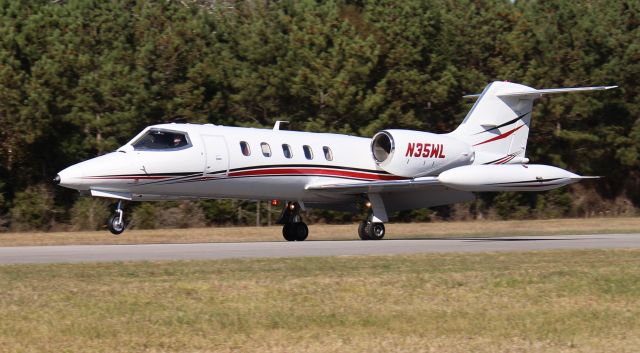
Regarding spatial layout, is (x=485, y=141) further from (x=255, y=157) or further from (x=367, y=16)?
(x=367, y=16)

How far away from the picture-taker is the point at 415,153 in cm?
2605

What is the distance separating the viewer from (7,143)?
114 feet

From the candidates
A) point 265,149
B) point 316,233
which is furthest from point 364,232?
point 316,233

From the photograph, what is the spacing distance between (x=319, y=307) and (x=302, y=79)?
26.6 metres

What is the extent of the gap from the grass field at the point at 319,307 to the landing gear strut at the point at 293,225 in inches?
358

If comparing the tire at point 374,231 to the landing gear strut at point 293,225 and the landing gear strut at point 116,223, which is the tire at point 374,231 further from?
the landing gear strut at point 116,223

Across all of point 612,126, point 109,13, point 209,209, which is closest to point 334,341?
point 209,209

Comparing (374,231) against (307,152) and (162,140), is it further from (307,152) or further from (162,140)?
(162,140)

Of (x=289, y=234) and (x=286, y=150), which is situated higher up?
(x=286, y=150)

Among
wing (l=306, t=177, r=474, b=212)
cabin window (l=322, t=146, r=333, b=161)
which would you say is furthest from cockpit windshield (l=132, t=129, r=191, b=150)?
cabin window (l=322, t=146, r=333, b=161)

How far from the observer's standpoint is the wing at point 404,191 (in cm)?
2431

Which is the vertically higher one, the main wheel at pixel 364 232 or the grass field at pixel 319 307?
the grass field at pixel 319 307

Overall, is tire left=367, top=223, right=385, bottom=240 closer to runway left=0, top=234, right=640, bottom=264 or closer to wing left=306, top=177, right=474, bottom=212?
wing left=306, top=177, right=474, bottom=212

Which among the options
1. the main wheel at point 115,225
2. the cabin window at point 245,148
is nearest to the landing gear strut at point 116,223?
the main wheel at point 115,225
